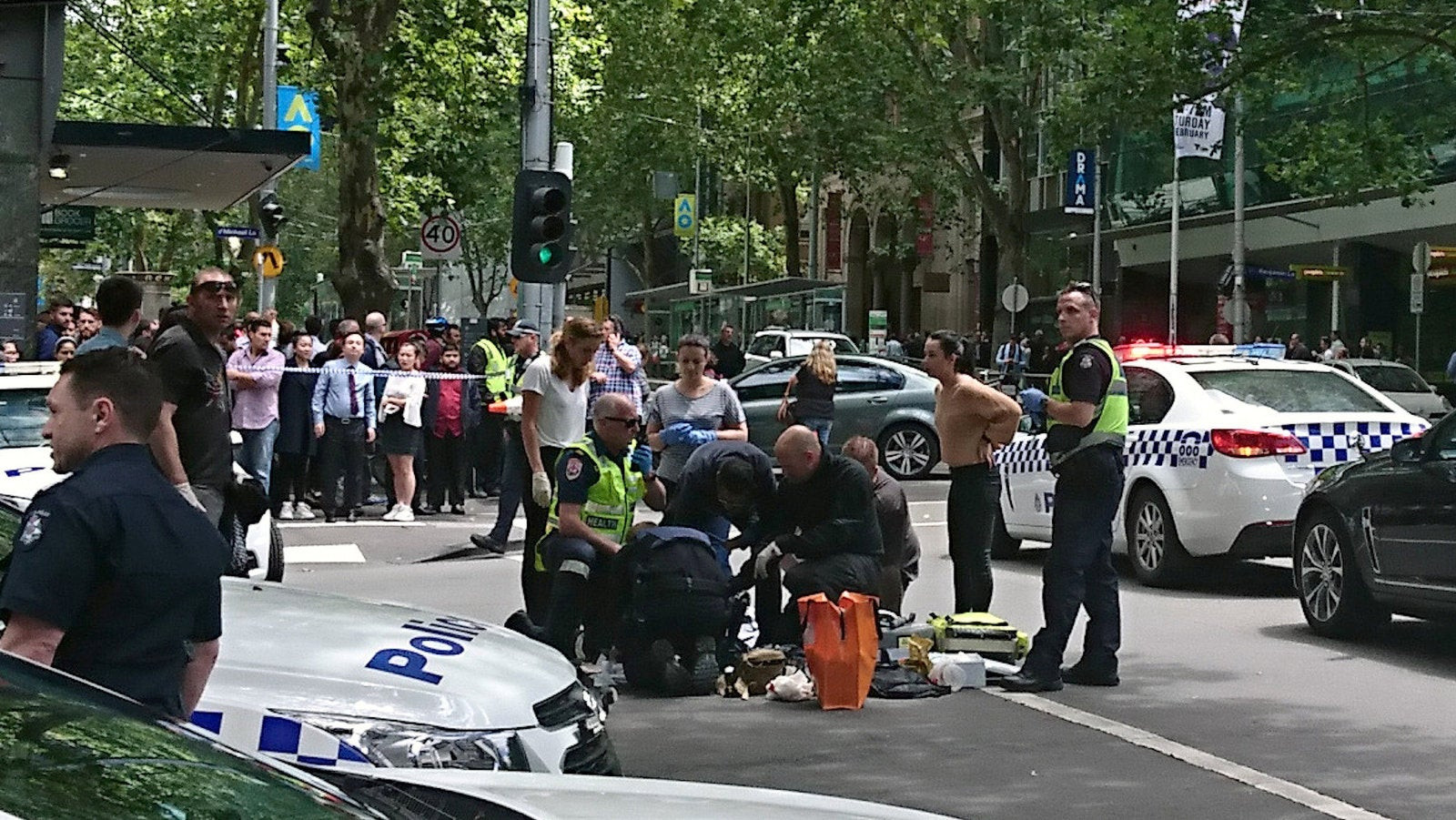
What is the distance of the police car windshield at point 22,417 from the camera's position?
12.3 metres

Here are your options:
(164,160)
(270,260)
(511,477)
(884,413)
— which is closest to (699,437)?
(511,477)

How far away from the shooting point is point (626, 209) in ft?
224

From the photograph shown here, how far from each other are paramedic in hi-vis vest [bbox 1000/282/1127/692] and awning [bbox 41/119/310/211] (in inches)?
503

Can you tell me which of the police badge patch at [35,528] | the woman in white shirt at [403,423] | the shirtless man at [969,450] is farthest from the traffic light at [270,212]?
the police badge patch at [35,528]

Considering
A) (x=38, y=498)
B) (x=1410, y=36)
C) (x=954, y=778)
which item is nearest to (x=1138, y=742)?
(x=954, y=778)

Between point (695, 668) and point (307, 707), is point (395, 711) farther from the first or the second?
point (695, 668)

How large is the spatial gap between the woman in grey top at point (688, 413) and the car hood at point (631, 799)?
970 centimetres

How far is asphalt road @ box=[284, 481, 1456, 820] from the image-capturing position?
7.84 metres

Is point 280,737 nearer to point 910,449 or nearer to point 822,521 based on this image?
point 822,521

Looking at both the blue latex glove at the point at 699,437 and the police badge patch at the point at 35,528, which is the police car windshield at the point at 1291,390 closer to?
the blue latex glove at the point at 699,437

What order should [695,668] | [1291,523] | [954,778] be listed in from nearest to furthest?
[954,778] → [695,668] → [1291,523]

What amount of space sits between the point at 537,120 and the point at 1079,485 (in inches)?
352

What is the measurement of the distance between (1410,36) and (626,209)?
1932 inches

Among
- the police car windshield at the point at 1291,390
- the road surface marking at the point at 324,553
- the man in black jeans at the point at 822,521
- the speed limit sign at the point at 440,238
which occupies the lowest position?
the road surface marking at the point at 324,553
